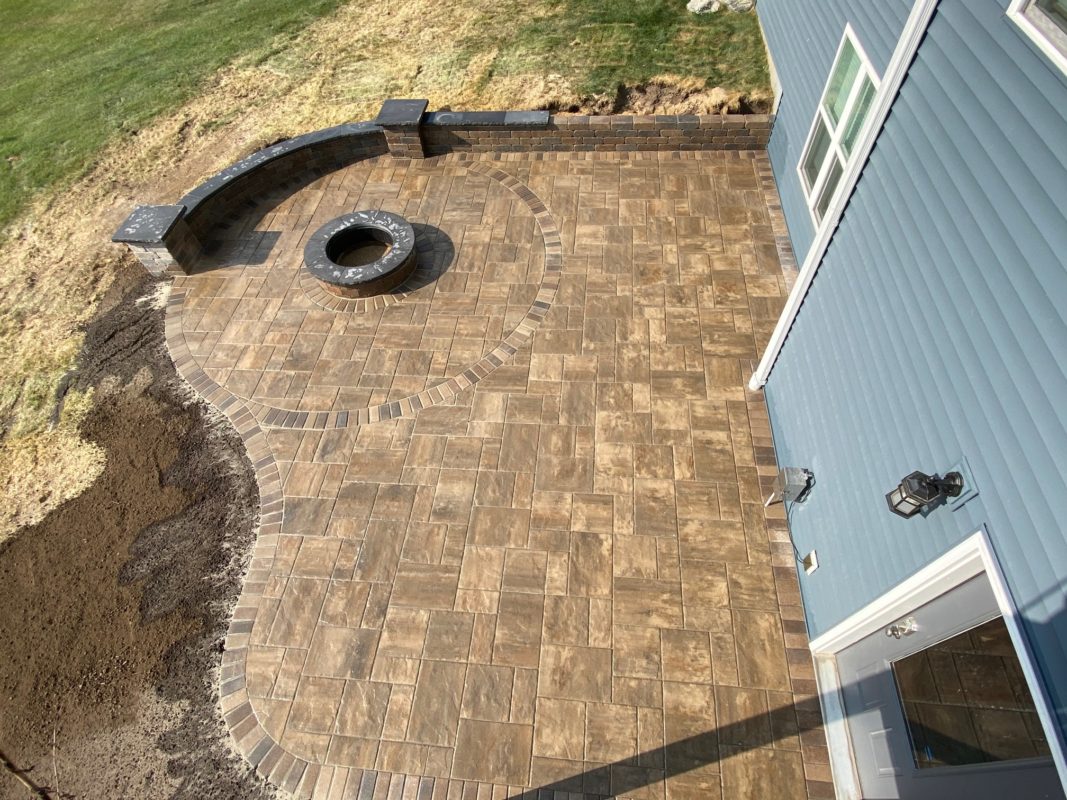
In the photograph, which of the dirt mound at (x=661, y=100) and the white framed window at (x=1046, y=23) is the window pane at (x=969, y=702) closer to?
the white framed window at (x=1046, y=23)

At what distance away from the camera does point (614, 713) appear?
493cm

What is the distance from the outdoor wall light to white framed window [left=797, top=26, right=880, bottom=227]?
391 centimetres

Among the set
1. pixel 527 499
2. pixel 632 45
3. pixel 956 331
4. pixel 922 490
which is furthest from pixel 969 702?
pixel 632 45

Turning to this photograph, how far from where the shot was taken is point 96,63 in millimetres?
13938

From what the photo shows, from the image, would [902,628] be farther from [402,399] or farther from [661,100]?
[661,100]

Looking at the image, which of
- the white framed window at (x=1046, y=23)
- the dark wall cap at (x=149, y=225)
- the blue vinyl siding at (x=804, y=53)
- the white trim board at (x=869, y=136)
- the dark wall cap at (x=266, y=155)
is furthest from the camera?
the dark wall cap at (x=266, y=155)

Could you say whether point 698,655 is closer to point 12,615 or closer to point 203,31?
point 12,615

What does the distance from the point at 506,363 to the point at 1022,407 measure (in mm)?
5365

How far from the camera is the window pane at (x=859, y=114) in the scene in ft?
19.7

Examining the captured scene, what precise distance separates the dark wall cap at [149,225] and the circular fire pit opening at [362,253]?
208 cm

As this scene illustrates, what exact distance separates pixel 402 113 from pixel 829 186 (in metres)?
6.99

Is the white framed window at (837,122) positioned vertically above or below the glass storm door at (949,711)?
above

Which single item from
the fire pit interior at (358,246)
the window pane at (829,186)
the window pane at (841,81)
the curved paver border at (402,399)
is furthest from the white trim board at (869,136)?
the fire pit interior at (358,246)

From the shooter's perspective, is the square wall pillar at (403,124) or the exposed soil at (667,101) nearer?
the square wall pillar at (403,124)
